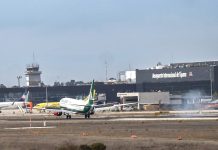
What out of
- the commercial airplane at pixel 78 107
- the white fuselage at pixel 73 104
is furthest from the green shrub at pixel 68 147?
the white fuselage at pixel 73 104

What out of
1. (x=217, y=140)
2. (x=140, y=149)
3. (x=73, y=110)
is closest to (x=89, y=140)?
(x=140, y=149)

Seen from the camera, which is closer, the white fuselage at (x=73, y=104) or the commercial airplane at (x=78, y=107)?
the commercial airplane at (x=78, y=107)

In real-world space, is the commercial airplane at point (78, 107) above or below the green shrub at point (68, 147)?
above

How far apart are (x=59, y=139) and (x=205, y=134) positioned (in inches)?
594

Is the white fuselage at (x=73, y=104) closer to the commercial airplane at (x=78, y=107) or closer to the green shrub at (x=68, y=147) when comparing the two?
the commercial airplane at (x=78, y=107)

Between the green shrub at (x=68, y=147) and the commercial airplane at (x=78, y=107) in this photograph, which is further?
the commercial airplane at (x=78, y=107)

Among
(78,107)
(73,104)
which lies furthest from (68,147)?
(73,104)

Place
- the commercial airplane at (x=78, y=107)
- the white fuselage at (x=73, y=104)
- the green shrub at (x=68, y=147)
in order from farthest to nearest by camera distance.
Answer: the white fuselage at (x=73, y=104) → the commercial airplane at (x=78, y=107) → the green shrub at (x=68, y=147)

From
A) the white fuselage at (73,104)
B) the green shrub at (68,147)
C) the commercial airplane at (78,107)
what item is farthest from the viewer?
the white fuselage at (73,104)

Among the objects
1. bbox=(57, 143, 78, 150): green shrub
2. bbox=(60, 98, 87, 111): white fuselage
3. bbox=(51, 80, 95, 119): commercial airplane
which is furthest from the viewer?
bbox=(60, 98, 87, 111): white fuselage

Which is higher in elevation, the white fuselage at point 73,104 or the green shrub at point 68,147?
the white fuselage at point 73,104

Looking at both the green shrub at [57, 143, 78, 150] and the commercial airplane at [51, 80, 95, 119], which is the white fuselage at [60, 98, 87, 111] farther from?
the green shrub at [57, 143, 78, 150]

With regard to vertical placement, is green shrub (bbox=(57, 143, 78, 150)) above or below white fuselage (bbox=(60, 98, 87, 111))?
below

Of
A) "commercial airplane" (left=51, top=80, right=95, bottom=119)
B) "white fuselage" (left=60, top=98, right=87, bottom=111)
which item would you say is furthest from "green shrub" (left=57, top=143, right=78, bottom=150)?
"white fuselage" (left=60, top=98, right=87, bottom=111)
